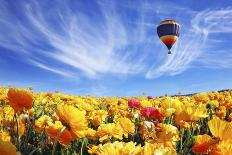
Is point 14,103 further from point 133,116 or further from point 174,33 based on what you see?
point 174,33

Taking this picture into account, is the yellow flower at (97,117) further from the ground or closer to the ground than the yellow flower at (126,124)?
further from the ground

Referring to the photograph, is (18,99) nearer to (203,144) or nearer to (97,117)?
(203,144)

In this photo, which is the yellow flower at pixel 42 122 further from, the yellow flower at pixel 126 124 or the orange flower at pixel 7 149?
the orange flower at pixel 7 149

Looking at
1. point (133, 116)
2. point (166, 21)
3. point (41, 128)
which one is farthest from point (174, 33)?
point (41, 128)

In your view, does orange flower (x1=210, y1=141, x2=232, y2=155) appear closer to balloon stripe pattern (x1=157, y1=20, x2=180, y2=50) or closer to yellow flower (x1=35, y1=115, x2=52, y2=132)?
yellow flower (x1=35, y1=115, x2=52, y2=132)

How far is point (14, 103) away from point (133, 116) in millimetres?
2794

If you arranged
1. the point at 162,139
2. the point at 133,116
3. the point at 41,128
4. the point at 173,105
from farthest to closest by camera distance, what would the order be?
1. the point at 133,116
2. the point at 173,105
3. the point at 41,128
4. the point at 162,139

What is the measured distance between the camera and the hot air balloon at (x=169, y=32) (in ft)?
115

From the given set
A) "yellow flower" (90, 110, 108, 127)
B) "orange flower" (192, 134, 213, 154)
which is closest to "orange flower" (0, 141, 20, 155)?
"orange flower" (192, 134, 213, 154)

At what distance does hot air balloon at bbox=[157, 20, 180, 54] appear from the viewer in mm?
34969

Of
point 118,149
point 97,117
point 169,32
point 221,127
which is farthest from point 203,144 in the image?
point 169,32

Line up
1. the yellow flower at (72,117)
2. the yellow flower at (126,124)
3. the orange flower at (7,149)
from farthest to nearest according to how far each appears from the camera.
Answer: the yellow flower at (126,124), the yellow flower at (72,117), the orange flower at (7,149)

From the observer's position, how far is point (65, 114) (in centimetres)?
249

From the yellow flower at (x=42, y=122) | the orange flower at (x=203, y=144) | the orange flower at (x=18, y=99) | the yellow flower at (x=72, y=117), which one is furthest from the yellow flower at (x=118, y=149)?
the yellow flower at (x=42, y=122)
